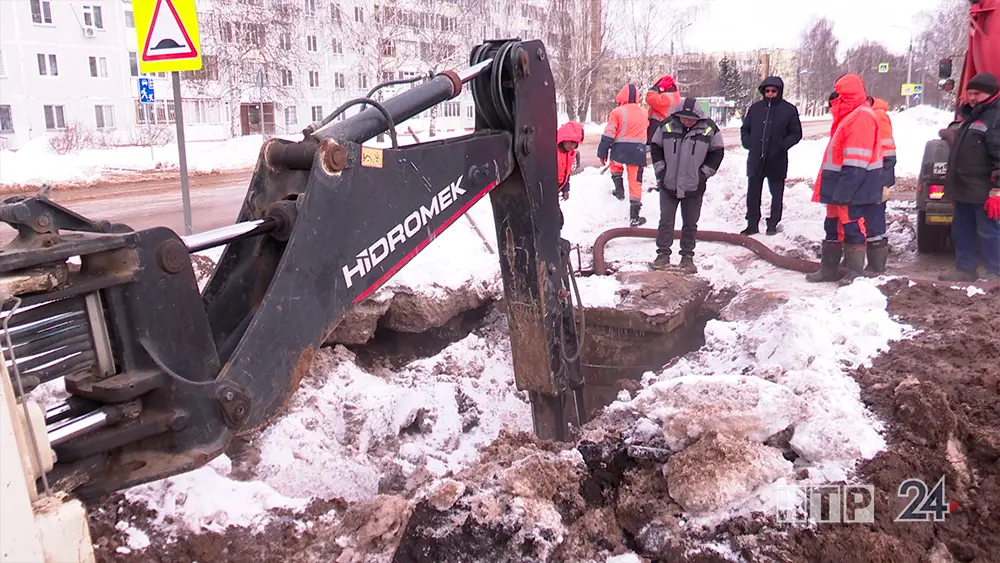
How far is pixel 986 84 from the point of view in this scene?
601 centimetres

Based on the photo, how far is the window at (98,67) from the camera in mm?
35656

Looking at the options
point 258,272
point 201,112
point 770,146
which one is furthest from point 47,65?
point 258,272

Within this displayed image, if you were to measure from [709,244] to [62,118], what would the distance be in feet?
117

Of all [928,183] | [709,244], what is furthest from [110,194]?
[928,183]

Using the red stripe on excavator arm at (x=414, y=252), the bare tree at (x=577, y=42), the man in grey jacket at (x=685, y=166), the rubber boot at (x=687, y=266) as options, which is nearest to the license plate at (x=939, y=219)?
the man in grey jacket at (x=685, y=166)

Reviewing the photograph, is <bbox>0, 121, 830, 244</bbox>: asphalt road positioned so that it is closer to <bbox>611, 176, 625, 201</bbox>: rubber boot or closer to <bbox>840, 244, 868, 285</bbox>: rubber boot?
<bbox>611, 176, 625, 201</bbox>: rubber boot

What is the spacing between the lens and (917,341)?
437 cm

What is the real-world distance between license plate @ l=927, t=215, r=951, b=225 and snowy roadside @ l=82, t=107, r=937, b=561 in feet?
4.79

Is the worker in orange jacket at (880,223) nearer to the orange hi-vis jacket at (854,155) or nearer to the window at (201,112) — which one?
the orange hi-vis jacket at (854,155)

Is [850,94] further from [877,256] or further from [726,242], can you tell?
[726,242]

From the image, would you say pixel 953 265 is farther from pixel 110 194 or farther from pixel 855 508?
pixel 110 194

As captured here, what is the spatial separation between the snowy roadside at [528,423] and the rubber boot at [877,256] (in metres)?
0.67

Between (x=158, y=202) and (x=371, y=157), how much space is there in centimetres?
1249

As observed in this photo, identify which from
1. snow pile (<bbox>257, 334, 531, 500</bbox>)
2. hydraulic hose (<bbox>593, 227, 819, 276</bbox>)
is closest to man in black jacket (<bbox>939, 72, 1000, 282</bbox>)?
hydraulic hose (<bbox>593, 227, 819, 276</bbox>)
